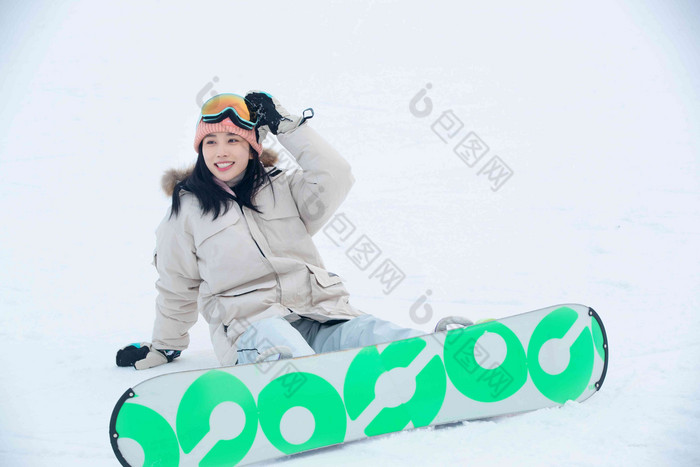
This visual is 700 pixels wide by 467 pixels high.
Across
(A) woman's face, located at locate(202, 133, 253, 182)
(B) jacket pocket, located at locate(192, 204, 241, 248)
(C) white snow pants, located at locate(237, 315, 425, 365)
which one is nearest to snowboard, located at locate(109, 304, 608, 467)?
(C) white snow pants, located at locate(237, 315, 425, 365)

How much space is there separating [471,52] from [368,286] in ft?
20.5

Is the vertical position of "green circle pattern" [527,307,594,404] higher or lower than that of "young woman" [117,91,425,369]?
higher

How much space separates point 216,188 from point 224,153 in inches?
5.3

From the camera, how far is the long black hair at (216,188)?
224cm

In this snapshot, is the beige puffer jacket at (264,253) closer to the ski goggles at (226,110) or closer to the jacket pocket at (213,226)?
the jacket pocket at (213,226)

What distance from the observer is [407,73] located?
8477 mm

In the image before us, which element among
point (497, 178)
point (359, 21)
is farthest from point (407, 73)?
point (497, 178)

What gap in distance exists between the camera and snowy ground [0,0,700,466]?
1.94 m

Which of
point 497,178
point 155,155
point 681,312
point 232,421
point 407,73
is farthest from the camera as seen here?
point 407,73

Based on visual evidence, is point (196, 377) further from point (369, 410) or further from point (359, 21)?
point (359, 21)

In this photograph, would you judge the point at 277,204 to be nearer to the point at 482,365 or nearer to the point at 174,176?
the point at 174,176

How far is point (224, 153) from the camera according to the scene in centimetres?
226

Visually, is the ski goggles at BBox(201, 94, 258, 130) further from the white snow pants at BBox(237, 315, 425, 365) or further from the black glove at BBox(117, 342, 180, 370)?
the black glove at BBox(117, 342, 180, 370)

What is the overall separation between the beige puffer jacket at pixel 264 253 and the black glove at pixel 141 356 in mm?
303
